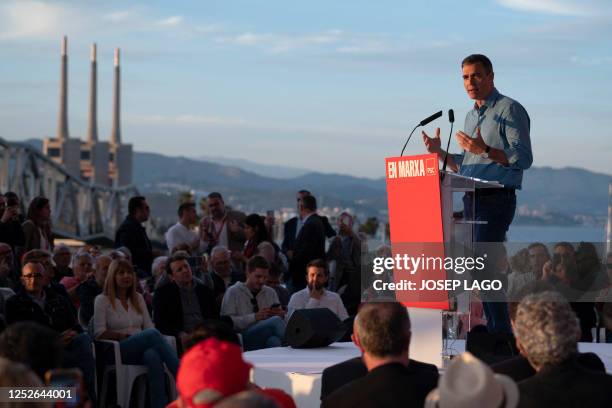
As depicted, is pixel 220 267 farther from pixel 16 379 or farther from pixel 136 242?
pixel 16 379

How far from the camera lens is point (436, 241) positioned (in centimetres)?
565

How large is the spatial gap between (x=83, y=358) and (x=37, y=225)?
400cm

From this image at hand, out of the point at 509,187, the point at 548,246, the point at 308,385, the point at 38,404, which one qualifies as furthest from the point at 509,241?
the point at 38,404

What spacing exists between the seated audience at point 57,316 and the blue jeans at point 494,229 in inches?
115

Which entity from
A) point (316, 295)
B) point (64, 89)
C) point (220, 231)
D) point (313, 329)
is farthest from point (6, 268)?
point (64, 89)

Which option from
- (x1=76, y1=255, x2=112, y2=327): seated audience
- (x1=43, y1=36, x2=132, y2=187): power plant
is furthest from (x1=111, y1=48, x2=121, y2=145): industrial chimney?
(x1=76, y1=255, x2=112, y2=327): seated audience

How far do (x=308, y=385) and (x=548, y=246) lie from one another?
398cm

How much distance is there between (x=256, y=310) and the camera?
943 cm

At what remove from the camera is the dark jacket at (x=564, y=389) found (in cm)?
393

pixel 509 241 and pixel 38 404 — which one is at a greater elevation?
pixel 509 241

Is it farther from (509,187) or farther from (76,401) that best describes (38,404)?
(509,187)

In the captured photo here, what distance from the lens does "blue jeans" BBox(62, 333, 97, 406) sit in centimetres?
755

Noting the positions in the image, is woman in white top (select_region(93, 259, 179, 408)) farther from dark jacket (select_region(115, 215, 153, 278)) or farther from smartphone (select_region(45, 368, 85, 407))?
smartphone (select_region(45, 368, 85, 407))

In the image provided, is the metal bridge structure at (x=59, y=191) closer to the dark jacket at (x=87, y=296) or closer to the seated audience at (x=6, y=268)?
the seated audience at (x=6, y=268)
